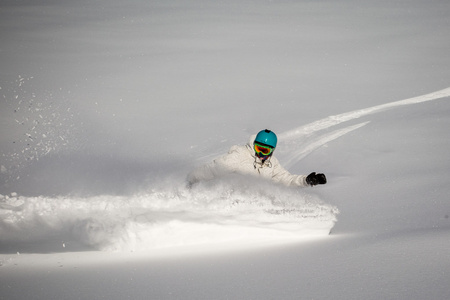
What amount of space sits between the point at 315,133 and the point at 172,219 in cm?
468

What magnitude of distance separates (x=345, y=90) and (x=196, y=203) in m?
7.67

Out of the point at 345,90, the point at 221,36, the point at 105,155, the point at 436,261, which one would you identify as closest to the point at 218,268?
the point at 436,261

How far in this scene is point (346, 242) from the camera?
4164 mm

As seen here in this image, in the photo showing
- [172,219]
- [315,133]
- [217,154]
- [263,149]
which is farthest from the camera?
[315,133]

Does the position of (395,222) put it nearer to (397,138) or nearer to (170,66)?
(397,138)

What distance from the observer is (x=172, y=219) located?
4523 millimetres

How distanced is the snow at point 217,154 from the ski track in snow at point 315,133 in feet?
0.16

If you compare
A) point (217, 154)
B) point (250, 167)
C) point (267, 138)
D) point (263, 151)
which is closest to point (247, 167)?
point (250, 167)

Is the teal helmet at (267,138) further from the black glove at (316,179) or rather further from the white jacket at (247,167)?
the black glove at (316,179)

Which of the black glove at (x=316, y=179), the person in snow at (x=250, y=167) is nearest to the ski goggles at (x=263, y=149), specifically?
the person in snow at (x=250, y=167)

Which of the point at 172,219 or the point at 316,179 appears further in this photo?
the point at 316,179

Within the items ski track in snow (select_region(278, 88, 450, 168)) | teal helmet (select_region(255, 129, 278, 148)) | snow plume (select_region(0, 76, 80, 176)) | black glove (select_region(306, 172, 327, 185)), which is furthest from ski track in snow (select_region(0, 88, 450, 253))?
snow plume (select_region(0, 76, 80, 176))

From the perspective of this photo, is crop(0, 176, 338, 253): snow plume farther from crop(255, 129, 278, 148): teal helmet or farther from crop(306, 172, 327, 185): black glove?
crop(255, 129, 278, 148): teal helmet

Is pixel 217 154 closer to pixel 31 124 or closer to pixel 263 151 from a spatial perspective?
pixel 263 151
